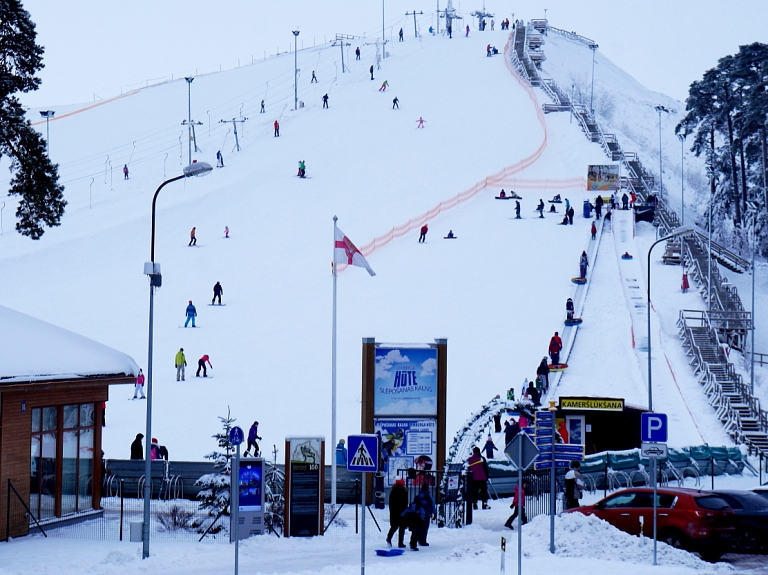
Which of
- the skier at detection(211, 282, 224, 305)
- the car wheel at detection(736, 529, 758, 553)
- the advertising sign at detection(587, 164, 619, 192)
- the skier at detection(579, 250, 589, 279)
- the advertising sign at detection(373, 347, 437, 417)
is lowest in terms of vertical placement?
the car wheel at detection(736, 529, 758, 553)

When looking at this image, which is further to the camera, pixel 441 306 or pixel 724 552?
pixel 441 306

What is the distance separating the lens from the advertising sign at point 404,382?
22.6 meters

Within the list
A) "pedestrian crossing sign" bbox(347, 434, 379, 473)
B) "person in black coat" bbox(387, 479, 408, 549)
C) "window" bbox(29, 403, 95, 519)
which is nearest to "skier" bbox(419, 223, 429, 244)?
"window" bbox(29, 403, 95, 519)

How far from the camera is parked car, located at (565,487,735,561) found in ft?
59.2

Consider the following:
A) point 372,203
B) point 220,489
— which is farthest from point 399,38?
point 220,489

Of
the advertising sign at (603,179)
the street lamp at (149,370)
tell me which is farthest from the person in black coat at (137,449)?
the advertising sign at (603,179)

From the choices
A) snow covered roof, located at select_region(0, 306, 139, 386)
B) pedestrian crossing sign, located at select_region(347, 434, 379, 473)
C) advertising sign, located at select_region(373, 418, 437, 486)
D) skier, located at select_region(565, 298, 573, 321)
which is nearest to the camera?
pedestrian crossing sign, located at select_region(347, 434, 379, 473)

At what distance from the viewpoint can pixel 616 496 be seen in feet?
64.2

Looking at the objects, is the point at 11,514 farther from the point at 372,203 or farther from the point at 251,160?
the point at 251,160

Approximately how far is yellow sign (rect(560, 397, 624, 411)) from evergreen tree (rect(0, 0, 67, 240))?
42.1 feet

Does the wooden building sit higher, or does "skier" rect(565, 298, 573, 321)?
"skier" rect(565, 298, 573, 321)

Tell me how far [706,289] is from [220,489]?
30.4 meters

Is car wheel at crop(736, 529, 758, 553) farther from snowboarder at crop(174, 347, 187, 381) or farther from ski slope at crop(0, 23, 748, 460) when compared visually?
snowboarder at crop(174, 347, 187, 381)

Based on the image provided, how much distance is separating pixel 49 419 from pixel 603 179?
157ft
